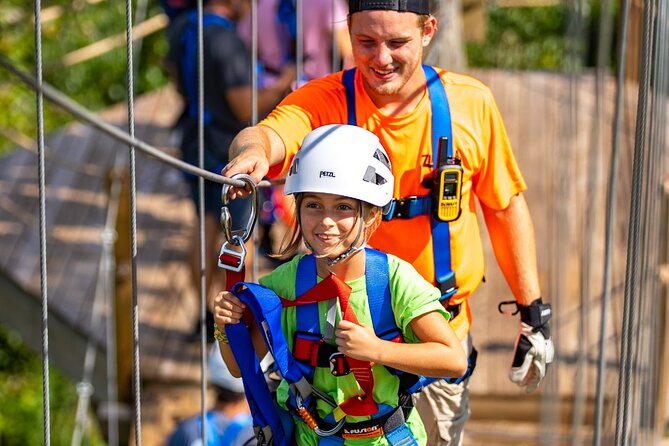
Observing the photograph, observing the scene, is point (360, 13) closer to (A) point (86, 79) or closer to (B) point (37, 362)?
(B) point (37, 362)

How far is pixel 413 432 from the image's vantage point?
2094 mm

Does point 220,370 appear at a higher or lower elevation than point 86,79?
lower

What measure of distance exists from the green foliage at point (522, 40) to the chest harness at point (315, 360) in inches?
388

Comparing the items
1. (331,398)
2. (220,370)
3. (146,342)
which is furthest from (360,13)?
(146,342)

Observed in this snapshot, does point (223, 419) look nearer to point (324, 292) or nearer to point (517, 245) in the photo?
point (517, 245)

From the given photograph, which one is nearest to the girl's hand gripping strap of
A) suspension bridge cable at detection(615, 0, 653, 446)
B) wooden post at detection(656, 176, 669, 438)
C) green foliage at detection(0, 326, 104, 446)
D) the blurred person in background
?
suspension bridge cable at detection(615, 0, 653, 446)

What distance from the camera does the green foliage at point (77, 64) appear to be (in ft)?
33.9

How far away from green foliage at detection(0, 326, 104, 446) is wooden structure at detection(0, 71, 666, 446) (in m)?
2.81

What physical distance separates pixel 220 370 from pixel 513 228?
1.59m

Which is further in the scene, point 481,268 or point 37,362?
point 37,362

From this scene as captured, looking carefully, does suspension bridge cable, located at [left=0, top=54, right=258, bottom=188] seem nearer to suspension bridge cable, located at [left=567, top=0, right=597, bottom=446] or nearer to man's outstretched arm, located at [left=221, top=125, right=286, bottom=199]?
man's outstretched arm, located at [left=221, top=125, right=286, bottom=199]

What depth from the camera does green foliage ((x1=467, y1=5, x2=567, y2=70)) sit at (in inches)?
458

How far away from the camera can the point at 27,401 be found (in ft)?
29.3

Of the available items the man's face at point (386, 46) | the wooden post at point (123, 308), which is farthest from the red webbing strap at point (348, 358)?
the wooden post at point (123, 308)
